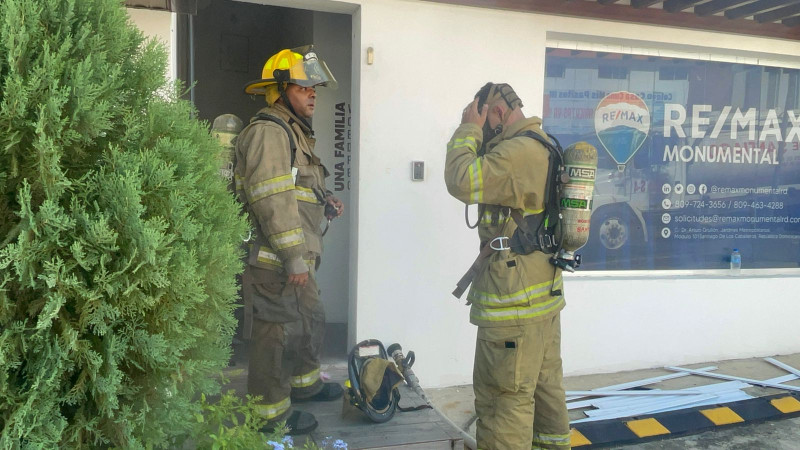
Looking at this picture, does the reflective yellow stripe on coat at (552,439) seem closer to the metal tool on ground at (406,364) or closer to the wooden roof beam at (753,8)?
the metal tool on ground at (406,364)

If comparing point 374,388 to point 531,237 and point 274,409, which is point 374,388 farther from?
point 531,237

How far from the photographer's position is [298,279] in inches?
130

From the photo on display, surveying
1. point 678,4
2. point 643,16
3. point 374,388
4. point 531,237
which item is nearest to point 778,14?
point 678,4

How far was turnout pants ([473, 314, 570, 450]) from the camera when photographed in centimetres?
320

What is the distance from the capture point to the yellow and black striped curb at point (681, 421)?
13.8 ft

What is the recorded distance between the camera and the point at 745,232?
611 centimetres

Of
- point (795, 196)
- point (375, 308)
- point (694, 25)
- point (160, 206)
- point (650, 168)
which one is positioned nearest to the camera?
point (160, 206)

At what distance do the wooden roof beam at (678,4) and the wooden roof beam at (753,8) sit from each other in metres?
0.49

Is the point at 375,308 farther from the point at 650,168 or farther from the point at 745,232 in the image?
the point at 745,232

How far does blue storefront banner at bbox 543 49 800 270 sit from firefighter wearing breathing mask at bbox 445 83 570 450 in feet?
7.11

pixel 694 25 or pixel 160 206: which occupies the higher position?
pixel 694 25

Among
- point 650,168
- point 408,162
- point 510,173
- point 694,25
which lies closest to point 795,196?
point 650,168

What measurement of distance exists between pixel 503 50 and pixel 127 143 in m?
3.84

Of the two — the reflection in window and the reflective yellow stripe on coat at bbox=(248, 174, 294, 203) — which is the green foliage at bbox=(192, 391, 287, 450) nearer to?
the reflective yellow stripe on coat at bbox=(248, 174, 294, 203)
